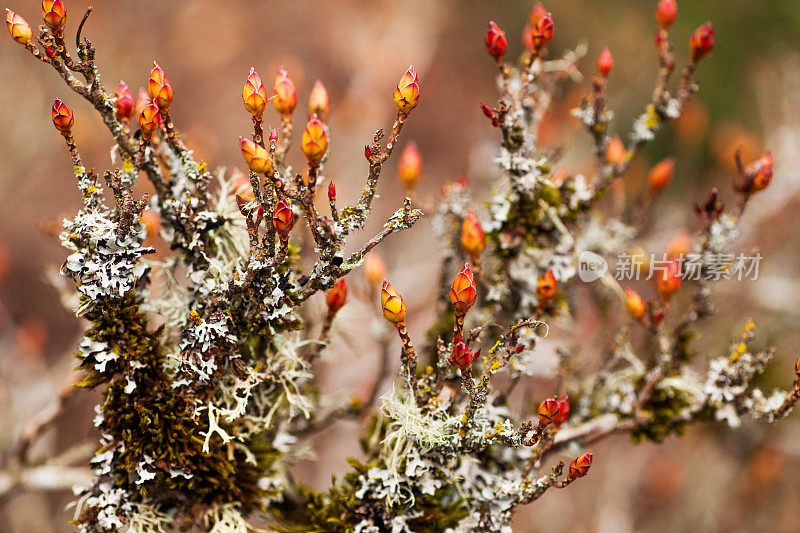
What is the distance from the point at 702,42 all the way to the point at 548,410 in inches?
41.1

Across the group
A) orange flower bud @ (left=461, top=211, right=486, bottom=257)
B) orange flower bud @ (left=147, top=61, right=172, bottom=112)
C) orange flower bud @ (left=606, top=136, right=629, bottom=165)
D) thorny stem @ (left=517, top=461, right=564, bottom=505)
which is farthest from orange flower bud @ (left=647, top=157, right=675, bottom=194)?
orange flower bud @ (left=147, top=61, right=172, bottom=112)

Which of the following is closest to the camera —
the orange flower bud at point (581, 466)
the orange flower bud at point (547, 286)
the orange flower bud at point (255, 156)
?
the orange flower bud at point (255, 156)

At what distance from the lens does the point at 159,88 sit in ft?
3.69

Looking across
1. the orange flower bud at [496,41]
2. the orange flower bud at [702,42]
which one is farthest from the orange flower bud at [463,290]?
the orange flower bud at [702,42]

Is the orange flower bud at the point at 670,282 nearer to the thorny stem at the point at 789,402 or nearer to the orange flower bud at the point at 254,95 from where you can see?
the thorny stem at the point at 789,402

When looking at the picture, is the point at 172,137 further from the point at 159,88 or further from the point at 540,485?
the point at 540,485

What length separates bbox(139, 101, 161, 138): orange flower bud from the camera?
1.12 metres

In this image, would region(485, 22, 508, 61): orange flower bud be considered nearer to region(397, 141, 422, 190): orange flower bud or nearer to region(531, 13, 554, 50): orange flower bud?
region(531, 13, 554, 50): orange flower bud

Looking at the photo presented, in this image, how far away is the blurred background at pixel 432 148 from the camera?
116 inches

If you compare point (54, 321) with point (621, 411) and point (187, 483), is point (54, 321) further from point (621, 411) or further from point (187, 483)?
point (621, 411)

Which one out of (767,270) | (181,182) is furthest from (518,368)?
(767,270)

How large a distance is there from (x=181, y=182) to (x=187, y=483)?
618 mm

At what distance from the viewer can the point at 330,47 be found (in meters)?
5.52

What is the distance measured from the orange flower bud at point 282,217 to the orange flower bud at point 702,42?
1.14 m
